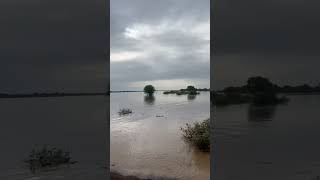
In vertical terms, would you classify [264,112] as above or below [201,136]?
above

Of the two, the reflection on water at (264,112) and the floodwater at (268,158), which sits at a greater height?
the reflection on water at (264,112)

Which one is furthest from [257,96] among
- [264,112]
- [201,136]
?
[201,136]

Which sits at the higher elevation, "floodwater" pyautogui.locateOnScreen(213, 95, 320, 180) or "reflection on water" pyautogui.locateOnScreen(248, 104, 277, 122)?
"reflection on water" pyautogui.locateOnScreen(248, 104, 277, 122)
